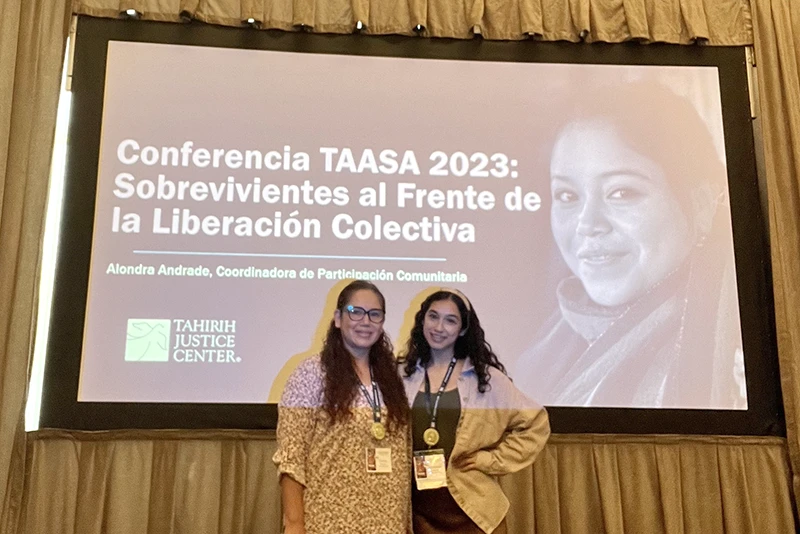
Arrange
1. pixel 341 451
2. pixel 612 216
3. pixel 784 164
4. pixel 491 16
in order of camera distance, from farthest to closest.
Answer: pixel 491 16 < pixel 784 164 < pixel 612 216 < pixel 341 451

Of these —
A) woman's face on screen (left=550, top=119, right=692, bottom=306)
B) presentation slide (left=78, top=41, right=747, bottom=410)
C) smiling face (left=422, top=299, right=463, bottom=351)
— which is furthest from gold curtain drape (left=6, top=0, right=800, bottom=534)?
smiling face (left=422, top=299, right=463, bottom=351)

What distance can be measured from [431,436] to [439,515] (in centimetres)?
23

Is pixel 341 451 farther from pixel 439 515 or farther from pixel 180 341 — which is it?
pixel 180 341

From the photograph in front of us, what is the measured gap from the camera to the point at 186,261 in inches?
133

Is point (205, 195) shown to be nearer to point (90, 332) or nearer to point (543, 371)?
point (90, 332)

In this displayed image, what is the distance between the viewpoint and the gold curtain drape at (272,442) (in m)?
3.25

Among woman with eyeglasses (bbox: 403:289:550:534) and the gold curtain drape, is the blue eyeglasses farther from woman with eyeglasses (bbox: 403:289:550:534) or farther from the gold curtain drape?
the gold curtain drape

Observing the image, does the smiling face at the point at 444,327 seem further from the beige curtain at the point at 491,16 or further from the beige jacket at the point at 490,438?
the beige curtain at the point at 491,16

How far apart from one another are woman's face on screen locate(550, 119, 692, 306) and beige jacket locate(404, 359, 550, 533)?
3.31 feet

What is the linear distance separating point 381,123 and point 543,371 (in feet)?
4.04

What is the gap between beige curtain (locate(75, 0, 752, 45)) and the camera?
368cm

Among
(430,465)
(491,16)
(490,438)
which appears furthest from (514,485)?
(491,16)

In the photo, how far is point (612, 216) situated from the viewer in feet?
11.7

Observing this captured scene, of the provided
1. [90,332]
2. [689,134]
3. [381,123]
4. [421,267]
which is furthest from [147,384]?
[689,134]
